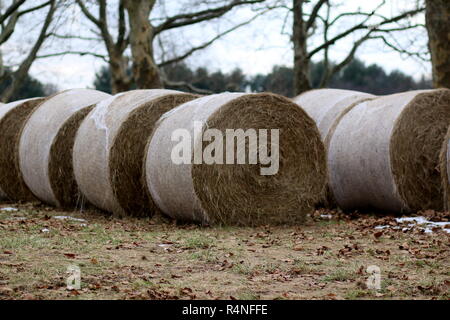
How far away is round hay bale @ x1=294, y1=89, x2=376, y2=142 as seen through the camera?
12734mm

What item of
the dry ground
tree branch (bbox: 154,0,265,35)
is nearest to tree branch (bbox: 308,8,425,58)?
tree branch (bbox: 154,0,265,35)

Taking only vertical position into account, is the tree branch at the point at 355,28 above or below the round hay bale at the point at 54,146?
above

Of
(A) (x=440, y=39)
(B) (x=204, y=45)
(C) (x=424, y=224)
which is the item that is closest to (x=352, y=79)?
(B) (x=204, y=45)

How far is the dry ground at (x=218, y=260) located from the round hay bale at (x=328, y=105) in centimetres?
271

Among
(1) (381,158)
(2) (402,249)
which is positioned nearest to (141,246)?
(2) (402,249)

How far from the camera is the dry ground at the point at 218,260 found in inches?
232

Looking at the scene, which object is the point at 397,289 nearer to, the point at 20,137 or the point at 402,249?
the point at 402,249

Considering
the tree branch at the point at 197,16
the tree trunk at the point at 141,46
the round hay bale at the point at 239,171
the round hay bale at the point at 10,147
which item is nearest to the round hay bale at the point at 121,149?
the round hay bale at the point at 239,171

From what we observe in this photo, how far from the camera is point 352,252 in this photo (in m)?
7.79

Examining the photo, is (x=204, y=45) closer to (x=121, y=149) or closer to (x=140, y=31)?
(x=140, y=31)

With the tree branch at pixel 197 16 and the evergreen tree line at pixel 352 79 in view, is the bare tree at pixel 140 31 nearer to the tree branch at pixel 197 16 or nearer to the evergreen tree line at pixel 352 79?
the tree branch at pixel 197 16

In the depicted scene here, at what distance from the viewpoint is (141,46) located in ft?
61.3

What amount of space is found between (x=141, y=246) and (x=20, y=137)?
5746mm

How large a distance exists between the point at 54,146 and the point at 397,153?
17.8ft
